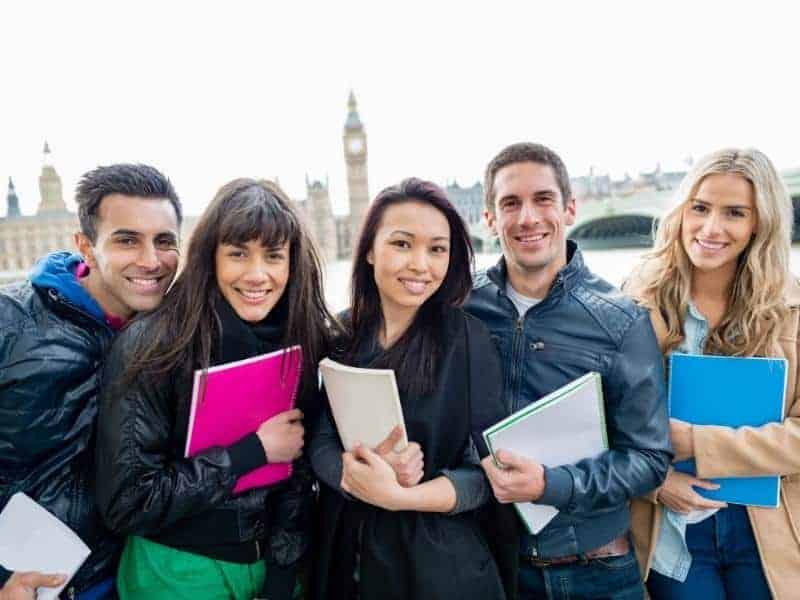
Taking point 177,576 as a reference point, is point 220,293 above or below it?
above

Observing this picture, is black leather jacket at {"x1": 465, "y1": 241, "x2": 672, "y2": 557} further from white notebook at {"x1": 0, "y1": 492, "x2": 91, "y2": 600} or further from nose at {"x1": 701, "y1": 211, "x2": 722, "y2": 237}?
white notebook at {"x1": 0, "y1": 492, "x2": 91, "y2": 600}

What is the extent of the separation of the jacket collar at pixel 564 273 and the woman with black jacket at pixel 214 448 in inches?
18.5

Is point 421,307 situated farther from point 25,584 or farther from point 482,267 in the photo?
point 25,584

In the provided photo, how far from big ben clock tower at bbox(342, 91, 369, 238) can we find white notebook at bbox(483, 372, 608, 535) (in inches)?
1650

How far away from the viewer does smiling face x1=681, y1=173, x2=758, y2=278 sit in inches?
51.8

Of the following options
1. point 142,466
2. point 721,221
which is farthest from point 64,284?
point 721,221

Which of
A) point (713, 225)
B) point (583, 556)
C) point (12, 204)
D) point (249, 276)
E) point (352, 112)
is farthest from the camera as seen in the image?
point (352, 112)

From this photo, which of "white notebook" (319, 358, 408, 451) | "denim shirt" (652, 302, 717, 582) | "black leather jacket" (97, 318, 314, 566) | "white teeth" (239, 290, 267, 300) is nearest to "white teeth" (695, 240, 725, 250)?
"denim shirt" (652, 302, 717, 582)

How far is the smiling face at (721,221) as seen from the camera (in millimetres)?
1315

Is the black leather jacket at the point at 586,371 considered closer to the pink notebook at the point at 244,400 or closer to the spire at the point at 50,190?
the pink notebook at the point at 244,400

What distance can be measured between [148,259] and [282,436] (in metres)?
0.49

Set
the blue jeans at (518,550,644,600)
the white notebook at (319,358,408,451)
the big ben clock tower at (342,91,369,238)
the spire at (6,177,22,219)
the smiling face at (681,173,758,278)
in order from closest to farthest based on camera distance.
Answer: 1. the white notebook at (319,358,408,451)
2. the blue jeans at (518,550,644,600)
3. the smiling face at (681,173,758,278)
4. the spire at (6,177,22,219)
5. the big ben clock tower at (342,91,369,238)

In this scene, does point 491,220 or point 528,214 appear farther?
point 491,220

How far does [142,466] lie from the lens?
102 centimetres
